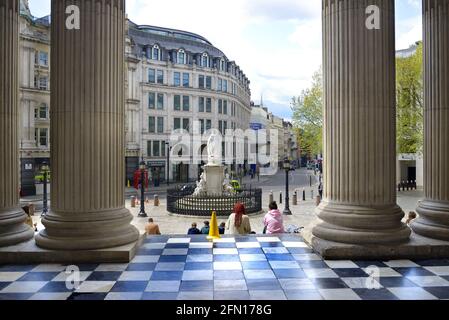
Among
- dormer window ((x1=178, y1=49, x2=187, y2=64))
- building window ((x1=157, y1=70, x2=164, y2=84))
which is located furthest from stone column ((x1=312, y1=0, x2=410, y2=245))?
dormer window ((x1=178, y1=49, x2=187, y2=64))

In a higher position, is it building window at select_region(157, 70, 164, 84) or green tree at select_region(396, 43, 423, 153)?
building window at select_region(157, 70, 164, 84)

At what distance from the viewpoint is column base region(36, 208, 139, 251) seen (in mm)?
7867

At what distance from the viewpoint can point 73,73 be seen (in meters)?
7.83

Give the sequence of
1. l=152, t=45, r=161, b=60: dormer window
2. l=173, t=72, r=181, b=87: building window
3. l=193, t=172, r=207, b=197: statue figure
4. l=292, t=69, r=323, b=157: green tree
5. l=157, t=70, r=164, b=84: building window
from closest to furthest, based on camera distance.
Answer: l=193, t=172, r=207, b=197: statue figure < l=292, t=69, r=323, b=157: green tree < l=152, t=45, r=161, b=60: dormer window < l=157, t=70, r=164, b=84: building window < l=173, t=72, r=181, b=87: building window

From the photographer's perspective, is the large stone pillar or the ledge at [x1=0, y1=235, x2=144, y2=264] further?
the large stone pillar

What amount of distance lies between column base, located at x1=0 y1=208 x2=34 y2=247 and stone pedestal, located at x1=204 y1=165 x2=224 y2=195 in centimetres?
1886

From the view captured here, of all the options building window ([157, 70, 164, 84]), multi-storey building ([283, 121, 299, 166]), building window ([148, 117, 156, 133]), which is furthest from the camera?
multi-storey building ([283, 121, 299, 166])

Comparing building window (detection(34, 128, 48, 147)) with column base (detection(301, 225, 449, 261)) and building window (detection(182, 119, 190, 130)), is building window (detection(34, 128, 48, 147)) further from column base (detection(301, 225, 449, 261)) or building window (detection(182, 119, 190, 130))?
column base (detection(301, 225, 449, 261))

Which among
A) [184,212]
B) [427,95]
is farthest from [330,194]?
[184,212]

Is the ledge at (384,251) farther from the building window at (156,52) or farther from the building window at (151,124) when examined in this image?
the building window at (156,52)

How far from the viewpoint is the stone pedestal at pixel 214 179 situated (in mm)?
27500

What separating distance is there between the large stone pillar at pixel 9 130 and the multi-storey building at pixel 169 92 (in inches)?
1761

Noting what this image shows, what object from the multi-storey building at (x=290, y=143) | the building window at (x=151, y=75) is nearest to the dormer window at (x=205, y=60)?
the building window at (x=151, y=75)
